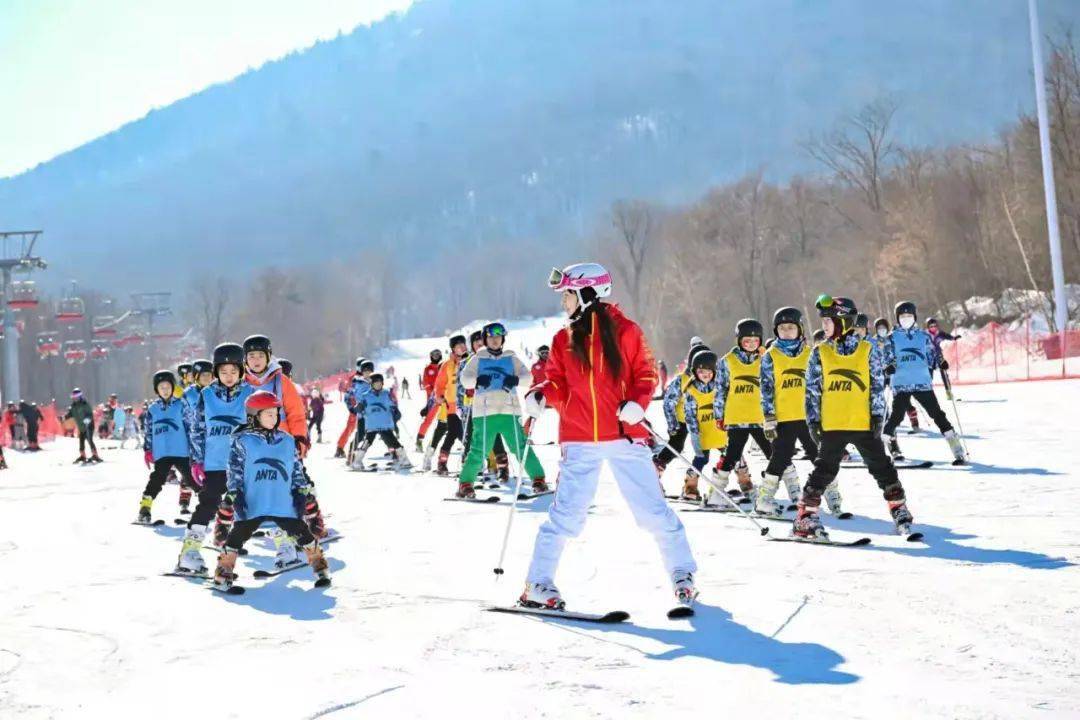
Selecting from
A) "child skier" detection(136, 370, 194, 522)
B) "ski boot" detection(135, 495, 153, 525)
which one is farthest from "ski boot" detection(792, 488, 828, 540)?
"ski boot" detection(135, 495, 153, 525)

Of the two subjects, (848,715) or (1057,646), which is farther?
(1057,646)

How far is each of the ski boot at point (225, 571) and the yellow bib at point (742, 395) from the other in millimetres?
4875

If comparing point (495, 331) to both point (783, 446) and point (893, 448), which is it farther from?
point (893, 448)

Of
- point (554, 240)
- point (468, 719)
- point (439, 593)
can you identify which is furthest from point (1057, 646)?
point (554, 240)

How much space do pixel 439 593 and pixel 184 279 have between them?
15095 cm

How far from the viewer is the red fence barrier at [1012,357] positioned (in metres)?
31.5

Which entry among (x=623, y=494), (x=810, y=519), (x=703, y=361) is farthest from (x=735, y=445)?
(x=623, y=494)

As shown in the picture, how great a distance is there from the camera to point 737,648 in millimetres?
5406

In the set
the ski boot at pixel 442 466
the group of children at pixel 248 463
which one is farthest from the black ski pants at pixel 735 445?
the ski boot at pixel 442 466

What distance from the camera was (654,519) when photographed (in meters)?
6.27

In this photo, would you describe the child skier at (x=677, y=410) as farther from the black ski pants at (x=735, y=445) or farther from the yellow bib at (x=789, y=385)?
the yellow bib at (x=789, y=385)

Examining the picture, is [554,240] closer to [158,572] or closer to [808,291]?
[808,291]

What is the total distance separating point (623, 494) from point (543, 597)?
2.32ft

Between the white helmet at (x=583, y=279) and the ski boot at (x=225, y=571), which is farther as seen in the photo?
the ski boot at (x=225, y=571)
